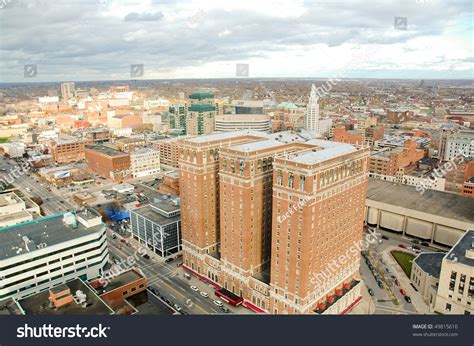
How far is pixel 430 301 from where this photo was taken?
2242 inches

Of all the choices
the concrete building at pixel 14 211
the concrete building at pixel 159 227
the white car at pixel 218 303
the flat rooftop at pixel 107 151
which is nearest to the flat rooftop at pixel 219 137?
the concrete building at pixel 159 227

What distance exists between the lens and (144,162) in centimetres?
12925

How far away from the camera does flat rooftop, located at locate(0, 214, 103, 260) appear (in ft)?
182

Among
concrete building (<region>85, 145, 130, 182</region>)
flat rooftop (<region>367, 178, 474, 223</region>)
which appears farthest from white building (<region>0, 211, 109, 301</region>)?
flat rooftop (<region>367, 178, 474, 223</region>)

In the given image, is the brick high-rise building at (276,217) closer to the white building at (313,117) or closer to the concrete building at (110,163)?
the concrete building at (110,163)

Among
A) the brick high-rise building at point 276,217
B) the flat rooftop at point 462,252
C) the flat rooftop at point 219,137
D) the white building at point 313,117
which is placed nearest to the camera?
the brick high-rise building at point 276,217

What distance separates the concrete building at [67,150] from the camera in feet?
480

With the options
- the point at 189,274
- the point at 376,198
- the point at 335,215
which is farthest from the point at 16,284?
the point at 376,198

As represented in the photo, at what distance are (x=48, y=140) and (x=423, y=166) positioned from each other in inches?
6074

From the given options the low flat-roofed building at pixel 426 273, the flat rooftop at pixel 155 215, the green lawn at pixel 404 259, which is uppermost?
the flat rooftop at pixel 155 215

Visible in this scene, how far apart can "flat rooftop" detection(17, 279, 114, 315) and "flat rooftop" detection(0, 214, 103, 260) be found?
10669mm

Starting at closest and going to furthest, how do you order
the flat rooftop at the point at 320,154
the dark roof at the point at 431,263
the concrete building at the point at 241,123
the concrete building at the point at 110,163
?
the flat rooftop at the point at 320,154 → the dark roof at the point at 431,263 → the concrete building at the point at 110,163 → the concrete building at the point at 241,123

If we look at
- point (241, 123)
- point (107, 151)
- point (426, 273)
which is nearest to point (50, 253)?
point (426, 273)

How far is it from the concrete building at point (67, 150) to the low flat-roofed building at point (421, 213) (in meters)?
118
